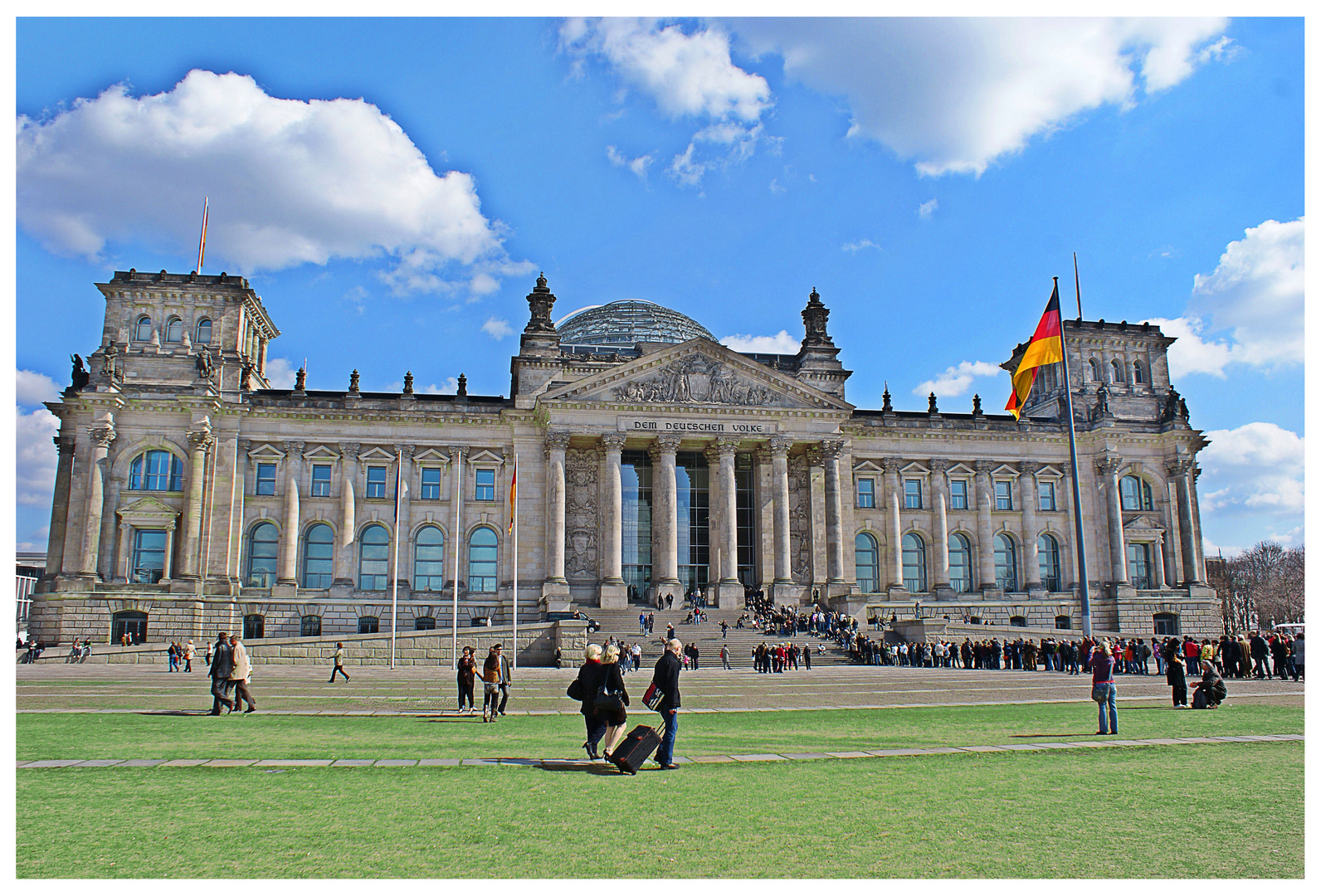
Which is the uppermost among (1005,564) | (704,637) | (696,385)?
(696,385)

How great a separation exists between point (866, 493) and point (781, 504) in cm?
887

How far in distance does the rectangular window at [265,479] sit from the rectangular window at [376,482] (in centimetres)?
582

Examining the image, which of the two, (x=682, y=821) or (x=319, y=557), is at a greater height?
(x=319, y=557)

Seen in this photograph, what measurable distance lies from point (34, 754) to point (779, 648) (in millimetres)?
30124

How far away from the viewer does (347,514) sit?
57656 mm

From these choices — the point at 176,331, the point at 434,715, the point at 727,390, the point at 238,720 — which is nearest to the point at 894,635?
the point at 727,390

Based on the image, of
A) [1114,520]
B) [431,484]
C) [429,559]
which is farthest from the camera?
[1114,520]

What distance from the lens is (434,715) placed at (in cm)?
2144

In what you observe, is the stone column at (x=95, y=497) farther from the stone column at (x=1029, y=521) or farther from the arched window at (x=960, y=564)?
the stone column at (x=1029, y=521)

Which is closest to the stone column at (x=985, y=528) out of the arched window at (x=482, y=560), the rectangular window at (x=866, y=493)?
the rectangular window at (x=866, y=493)

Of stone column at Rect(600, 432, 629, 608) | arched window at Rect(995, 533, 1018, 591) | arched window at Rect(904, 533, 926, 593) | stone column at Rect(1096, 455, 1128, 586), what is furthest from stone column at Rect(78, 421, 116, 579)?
stone column at Rect(1096, 455, 1128, 586)

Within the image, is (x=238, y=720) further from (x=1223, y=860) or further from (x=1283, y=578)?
(x=1283, y=578)

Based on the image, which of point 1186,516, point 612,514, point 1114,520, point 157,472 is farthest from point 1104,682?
point 1186,516

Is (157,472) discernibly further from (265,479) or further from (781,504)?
(781,504)
